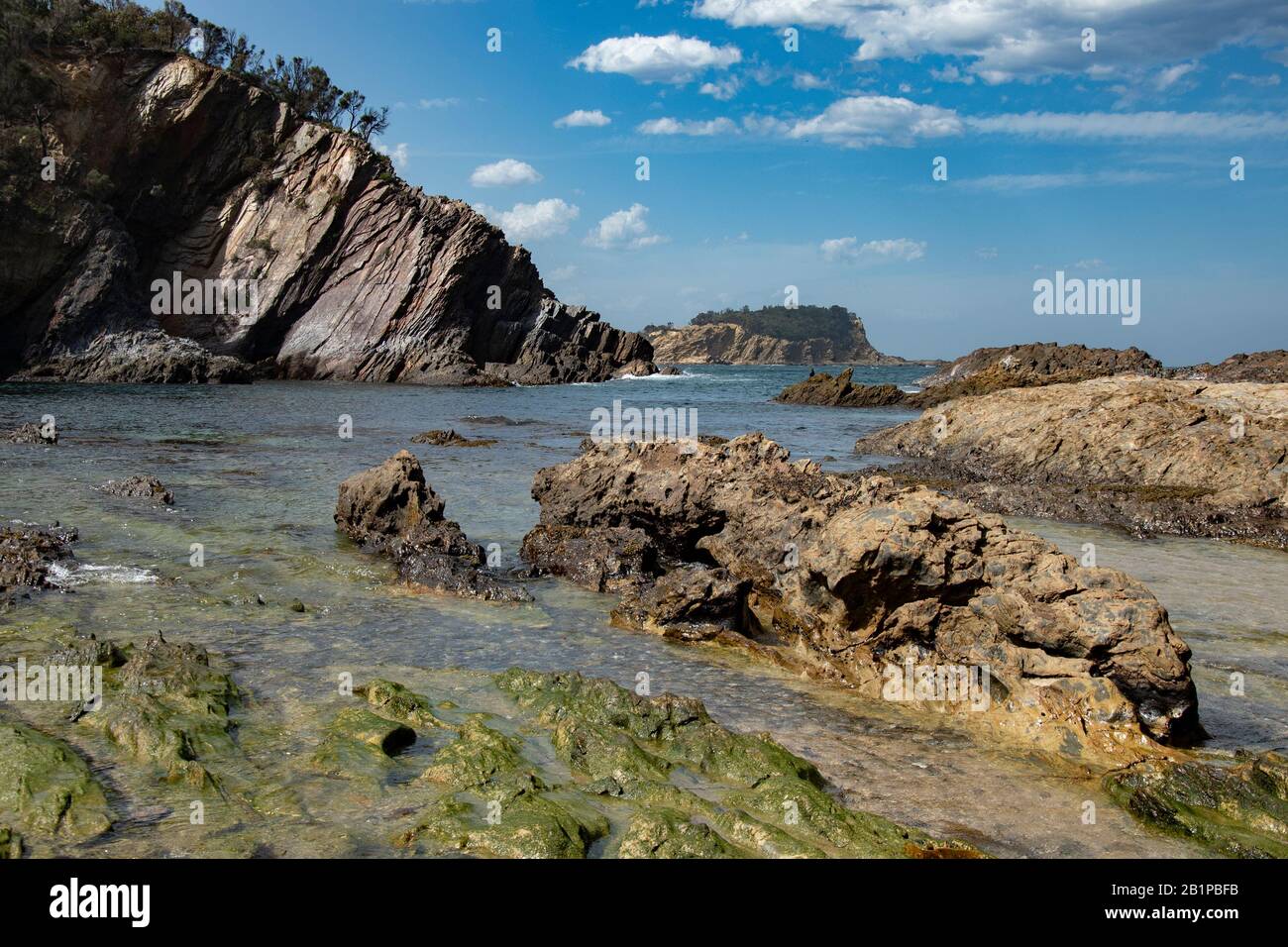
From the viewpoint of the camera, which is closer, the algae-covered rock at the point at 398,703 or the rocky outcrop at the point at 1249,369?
the algae-covered rock at the point at 398,703

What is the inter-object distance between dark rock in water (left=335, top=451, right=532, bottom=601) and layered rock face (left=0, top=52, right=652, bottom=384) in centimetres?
4240

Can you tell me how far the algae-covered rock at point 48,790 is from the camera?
4609 mm

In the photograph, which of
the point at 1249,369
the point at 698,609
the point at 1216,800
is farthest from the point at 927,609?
the point at 1249,369

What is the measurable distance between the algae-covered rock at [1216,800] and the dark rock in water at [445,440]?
2203cm

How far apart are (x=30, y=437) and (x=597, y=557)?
18006 mm

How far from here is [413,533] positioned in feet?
38.9

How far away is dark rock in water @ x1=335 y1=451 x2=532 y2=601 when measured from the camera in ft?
34.6

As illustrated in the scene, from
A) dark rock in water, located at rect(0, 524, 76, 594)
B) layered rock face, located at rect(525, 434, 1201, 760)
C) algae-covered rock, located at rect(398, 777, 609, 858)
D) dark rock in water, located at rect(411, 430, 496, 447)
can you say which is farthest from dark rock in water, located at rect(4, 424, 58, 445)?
algae-covered rock, located at rect(398, 777, 609, 858)

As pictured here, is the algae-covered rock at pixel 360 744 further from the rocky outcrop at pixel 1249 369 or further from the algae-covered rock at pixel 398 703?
the rocky outcrop at pixel 1249 369

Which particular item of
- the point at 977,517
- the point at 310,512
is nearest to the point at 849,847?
the point at 977,517

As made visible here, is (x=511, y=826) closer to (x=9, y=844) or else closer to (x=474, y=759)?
(x=474, y=759)

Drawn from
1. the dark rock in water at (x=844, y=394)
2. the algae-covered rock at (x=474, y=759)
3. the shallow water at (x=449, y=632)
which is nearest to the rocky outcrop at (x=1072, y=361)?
the dark rock in water at (x=844, y=394)

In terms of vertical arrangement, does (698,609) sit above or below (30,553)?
below
